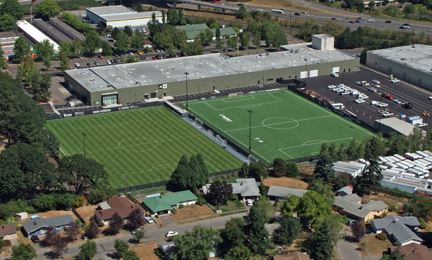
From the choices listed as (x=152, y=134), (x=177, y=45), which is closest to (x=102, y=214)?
(x=152, y=134)

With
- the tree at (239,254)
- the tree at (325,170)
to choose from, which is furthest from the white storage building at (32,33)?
the tree at (239,254)

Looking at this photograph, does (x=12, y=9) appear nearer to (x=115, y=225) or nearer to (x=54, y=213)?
(x=54, y=213)

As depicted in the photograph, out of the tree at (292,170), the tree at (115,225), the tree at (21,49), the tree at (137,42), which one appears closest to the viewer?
the tree at (115,225)

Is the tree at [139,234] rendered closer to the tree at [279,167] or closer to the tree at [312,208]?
the tree at [312,208]

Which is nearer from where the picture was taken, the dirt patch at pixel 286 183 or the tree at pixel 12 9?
Result: the dirt patch at pixel 286 183

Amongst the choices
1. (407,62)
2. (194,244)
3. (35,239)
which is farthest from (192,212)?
(407,62)

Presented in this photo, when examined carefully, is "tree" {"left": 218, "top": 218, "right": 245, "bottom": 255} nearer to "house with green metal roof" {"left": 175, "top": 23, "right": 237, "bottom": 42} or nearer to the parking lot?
the parking lot
